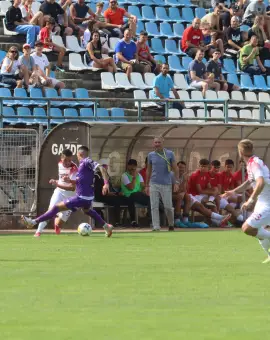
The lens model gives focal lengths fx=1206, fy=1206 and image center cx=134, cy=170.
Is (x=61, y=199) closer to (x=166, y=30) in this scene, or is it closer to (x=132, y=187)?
(x=132, y=187)

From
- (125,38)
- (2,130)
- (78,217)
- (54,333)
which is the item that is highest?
(125,38)

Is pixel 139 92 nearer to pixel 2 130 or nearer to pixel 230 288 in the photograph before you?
pixel 2 130

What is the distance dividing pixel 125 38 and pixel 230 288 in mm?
19002

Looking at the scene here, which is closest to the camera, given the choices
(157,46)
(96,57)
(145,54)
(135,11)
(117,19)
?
(96,57)

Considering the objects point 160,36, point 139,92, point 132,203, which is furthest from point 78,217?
point 160,36

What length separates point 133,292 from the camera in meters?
12.2

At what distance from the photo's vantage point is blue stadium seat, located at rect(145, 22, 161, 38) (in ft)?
112

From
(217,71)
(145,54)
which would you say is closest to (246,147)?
(145,54)

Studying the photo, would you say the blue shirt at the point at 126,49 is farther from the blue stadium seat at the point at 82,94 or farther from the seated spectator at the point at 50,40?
the blue stadium seat at the point at 82,94

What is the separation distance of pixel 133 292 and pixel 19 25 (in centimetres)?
1910

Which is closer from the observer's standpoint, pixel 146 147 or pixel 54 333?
pixel 54 333

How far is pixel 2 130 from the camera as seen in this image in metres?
25.8

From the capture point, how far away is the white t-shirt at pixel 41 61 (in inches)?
1129

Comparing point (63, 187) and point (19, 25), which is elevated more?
point (19, 25)
